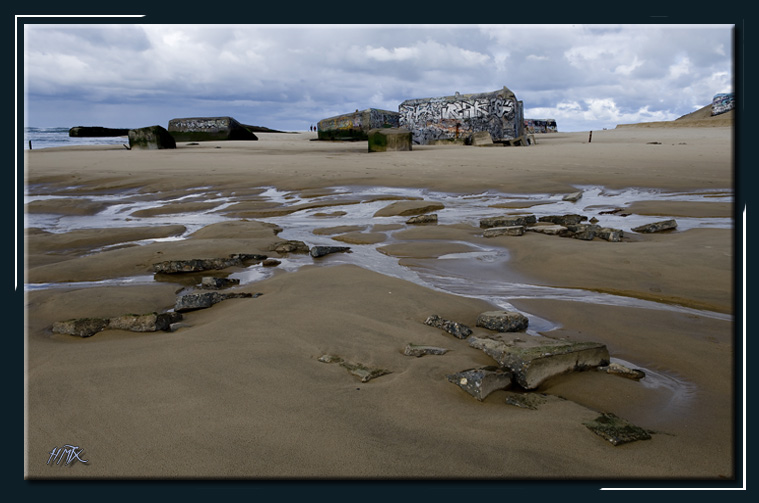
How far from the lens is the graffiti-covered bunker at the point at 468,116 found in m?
19.4

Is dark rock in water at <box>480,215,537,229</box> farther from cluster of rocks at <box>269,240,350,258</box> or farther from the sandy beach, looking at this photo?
cluster of rocks at <box>269,240,350,258</box>

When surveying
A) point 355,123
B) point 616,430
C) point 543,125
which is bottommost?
point 616,430

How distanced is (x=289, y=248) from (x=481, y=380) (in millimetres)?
2717

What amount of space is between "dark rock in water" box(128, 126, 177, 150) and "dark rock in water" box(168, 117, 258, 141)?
6160 mm

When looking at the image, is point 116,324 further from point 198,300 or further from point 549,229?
point 549,229

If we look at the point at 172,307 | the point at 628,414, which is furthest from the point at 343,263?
the point at 628,414

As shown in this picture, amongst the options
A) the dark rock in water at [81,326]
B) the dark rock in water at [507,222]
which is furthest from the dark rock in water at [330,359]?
the dark rock in water at [507,222]

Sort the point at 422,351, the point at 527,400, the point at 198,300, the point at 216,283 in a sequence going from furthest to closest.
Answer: the point at 216,283 < the point at 198,300 < the point at 422,351 < the point at 527,400

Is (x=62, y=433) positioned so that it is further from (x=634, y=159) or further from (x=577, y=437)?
(x=634, y=159)

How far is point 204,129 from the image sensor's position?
23.0m

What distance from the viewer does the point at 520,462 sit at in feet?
4.38
